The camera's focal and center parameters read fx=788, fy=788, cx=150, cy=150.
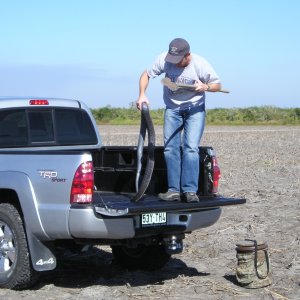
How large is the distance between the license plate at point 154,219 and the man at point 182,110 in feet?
1.42

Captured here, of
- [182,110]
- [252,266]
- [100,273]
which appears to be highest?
[182,110]

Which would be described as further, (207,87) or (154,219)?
(207,87)

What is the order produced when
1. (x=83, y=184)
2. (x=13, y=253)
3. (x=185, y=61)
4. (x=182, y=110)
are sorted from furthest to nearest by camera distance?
(x=182, y=110)
(x=185, y=61)
(x=13, y=253)
(x=83, y=184)

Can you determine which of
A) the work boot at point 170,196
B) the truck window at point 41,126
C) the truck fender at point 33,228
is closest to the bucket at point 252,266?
the work boot at point 170,196

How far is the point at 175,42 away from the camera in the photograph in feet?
25.2

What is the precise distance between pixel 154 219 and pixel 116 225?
43cm

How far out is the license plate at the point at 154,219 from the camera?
278 inches

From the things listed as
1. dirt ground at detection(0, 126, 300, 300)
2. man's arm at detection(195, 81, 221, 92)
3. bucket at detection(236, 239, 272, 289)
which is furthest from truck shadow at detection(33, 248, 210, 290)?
man's arm at detection(195, 81, 221, 92)

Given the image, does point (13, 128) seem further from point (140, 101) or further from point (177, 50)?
point (177, 50)

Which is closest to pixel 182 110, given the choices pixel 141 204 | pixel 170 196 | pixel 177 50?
pixel 177 50

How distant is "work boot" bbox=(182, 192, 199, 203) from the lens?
7524 millimetres

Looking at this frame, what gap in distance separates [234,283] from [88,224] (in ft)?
5.91

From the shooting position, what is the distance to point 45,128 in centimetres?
858

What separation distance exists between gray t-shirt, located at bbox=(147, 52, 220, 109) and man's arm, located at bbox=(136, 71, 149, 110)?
0.18 feet
